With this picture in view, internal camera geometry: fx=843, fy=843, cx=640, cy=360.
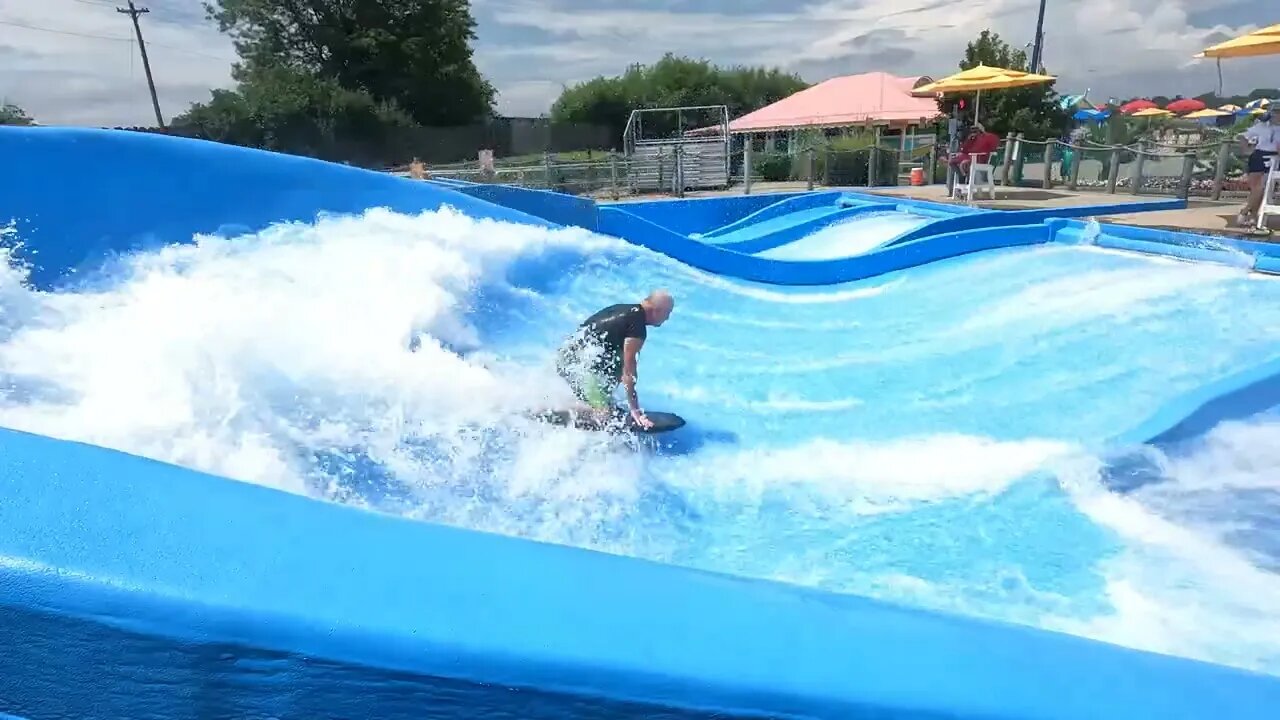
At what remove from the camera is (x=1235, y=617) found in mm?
2715

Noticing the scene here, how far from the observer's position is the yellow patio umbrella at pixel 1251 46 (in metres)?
7.64

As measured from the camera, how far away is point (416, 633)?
1076 millimetres

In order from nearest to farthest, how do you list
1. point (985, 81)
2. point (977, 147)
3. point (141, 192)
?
point (141, 192), point (977, 147), point (985, 81)

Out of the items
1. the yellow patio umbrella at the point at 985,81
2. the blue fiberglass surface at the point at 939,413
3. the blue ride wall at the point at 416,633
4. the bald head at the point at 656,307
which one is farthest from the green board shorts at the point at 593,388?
the yellow patio umbrella at the point at 985,81

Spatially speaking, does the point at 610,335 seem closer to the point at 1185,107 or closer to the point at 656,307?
the point at 656,307

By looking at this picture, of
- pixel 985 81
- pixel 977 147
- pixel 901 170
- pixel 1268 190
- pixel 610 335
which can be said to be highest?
pixel 985 81

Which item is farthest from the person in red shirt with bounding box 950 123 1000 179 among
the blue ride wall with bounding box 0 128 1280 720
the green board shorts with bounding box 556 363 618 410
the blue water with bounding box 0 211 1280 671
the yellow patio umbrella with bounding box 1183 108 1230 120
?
the yellow patio umbrella with bounding box 1183 108 1230 120

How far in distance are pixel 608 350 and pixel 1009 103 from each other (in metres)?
18.9

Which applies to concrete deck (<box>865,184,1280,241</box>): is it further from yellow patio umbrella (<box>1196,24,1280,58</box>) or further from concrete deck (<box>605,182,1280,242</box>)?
yellow patio umbrella (<box>1196,24,1280,58</box>)

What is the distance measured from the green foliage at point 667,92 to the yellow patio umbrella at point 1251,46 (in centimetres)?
3106

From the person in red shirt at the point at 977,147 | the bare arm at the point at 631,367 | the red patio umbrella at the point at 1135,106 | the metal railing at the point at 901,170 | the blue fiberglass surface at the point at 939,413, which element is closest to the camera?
the blue fiberglass surface at the point at 939,413

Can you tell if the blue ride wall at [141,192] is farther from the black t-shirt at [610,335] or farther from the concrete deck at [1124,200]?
the concrete deck at [1124,200]

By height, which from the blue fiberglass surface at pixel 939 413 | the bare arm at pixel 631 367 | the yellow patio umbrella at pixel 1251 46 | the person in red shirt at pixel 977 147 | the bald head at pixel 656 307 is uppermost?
the yellow patio umbrella at pixel 1251 46

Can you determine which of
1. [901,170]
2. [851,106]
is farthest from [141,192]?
[851,106]
